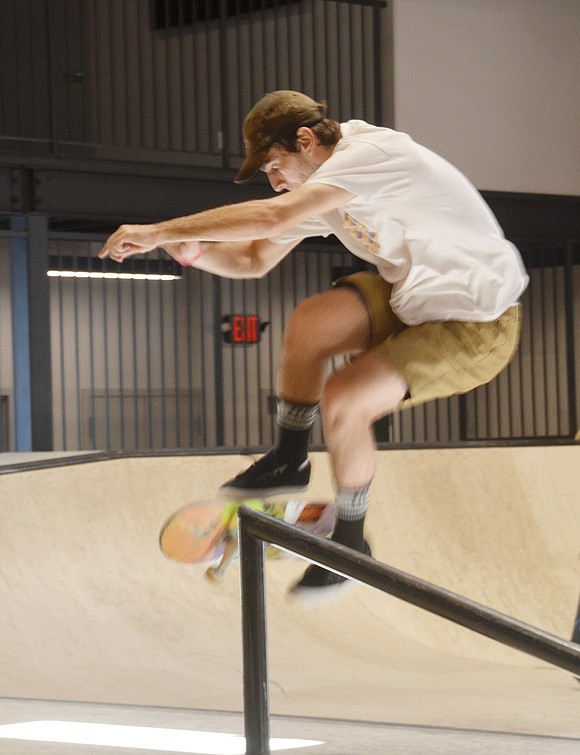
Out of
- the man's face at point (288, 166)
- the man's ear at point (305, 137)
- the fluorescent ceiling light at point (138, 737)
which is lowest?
the fluorescent ceiling light at point (138, 737)

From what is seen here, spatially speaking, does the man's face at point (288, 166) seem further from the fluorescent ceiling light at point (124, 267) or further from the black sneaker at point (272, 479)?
the fluorescent ceiling light at point (124, 267)

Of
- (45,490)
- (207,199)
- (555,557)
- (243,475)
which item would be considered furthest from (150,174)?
(243,475)

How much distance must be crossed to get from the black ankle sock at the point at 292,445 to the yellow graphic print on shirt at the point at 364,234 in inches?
21.3

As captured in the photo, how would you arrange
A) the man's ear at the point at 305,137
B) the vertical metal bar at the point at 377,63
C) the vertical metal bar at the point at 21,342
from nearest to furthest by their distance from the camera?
the man's ear at the point at 305,137 < the vertical metal bar at the point at 21,342 < the vertical metal bar at the point at 377,63

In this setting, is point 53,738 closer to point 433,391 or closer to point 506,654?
point 433,391

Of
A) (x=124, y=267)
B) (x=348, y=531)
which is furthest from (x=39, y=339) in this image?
(x=348, y=531)

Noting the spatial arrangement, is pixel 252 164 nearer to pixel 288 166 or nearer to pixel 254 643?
pixel 288 166

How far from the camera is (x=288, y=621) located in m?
5.46

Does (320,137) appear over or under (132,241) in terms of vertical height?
over

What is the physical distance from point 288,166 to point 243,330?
320 inches

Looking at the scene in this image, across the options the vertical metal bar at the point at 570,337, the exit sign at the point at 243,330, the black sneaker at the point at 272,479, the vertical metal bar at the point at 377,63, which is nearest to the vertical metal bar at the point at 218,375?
the exit sign at the point at 243,330

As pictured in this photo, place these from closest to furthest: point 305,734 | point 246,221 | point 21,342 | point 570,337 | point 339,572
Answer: point 339,572, point 246,221, point 305,734, point 21,342, point 570,337

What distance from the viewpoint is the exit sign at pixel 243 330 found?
10.6 metres

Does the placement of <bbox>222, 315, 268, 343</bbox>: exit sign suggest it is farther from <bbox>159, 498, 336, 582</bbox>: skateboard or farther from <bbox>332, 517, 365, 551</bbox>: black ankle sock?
<bbox>332, 517, 365, 551</bbox>: black ankle sock
